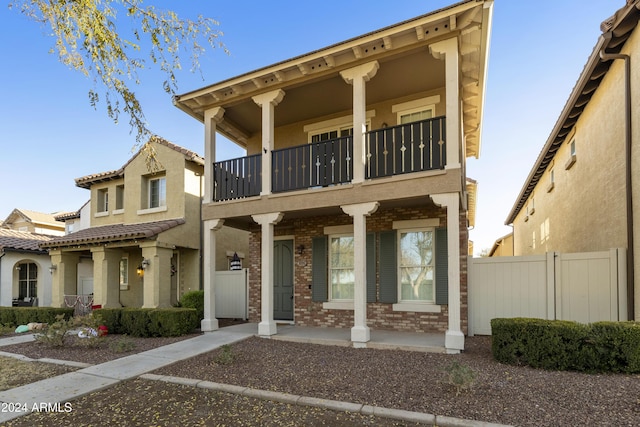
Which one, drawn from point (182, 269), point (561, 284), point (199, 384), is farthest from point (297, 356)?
point (182, 269)

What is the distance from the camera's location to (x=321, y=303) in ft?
32.4

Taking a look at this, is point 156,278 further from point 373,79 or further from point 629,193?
point 629,193

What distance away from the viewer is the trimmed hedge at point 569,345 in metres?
5.27

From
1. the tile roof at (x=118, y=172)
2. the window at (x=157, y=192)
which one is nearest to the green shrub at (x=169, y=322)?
the window at (x=157, y=192)

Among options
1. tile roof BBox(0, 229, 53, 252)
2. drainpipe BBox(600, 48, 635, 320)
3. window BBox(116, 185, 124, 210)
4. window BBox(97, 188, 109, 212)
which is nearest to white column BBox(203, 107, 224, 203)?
window BBox(116, 185, 124, 210)

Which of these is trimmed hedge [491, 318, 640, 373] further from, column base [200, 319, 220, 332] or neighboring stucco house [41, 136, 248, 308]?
neighboring stucco house [41, 136, 248, 308]

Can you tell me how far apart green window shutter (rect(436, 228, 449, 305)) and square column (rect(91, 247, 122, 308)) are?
11104 millimetres

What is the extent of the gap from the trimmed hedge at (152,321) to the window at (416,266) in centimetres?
551

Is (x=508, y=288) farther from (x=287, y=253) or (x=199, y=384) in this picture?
(x=199, y=384)

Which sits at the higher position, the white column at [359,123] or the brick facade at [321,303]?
the white column at [359,123]

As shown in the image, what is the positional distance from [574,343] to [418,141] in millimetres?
4442

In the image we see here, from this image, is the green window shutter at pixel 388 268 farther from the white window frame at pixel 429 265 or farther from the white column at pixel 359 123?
the white column at pixel 359 123

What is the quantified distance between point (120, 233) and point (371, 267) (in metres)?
8.68

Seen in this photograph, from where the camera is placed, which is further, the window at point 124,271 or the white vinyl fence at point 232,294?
the window at point 124,271
